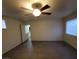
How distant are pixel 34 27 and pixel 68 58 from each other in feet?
Result: 19.8

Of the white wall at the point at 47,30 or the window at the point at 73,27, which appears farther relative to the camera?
the white wall at the point at 47,30

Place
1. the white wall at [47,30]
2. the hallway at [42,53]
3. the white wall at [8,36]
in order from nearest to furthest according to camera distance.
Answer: the hallway at [42,53], the white wall at [8,36], the white wall at [47,30]

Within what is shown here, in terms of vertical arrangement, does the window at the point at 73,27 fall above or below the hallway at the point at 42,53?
above

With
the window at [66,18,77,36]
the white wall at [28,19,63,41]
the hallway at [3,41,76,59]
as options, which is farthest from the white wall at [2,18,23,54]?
the window at [66,18,77,36]

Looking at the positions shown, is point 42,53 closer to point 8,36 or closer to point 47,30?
point 8,36

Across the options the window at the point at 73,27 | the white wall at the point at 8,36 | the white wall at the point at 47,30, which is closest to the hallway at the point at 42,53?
the white wall at the point at 8,36

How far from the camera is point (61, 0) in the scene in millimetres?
3311

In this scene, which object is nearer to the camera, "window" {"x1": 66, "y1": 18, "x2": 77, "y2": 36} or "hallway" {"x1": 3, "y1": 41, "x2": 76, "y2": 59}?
"hallway" {"x1": 3, "y1": 41, "x2": 76, "y2": 59}

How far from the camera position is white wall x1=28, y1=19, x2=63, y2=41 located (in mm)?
9578

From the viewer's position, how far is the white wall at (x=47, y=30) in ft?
31.4

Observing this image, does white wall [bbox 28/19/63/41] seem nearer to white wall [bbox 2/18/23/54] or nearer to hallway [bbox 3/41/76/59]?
white wall [bbox 2/18/23/54]

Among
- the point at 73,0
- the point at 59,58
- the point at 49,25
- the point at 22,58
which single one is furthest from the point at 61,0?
the point at 49,25

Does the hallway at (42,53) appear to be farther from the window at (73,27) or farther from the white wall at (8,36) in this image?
the window at (73,27)

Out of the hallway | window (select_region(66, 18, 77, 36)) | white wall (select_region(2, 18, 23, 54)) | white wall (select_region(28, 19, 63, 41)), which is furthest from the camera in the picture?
white wall (select_region(28, 19, 63, 41))
